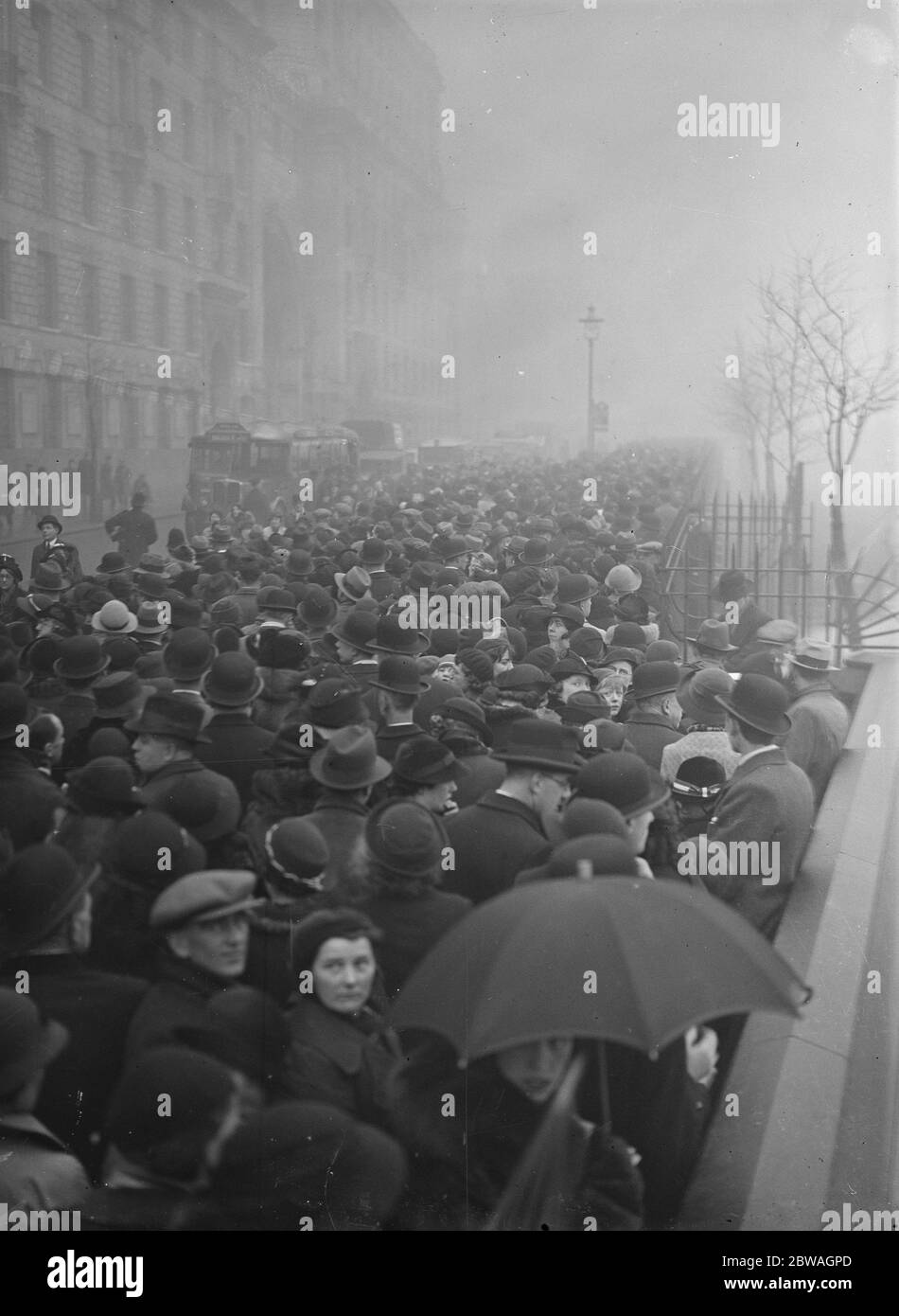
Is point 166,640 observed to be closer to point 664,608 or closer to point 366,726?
point 366,726

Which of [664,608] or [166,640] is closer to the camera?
[166,640]

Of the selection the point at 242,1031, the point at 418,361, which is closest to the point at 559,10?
the point at 418,361

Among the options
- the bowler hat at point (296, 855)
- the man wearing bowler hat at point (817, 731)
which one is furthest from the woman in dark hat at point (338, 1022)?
the man wearing bowler hat at point (817, 731)

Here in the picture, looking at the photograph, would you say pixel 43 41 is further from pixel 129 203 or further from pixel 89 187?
pixel 129 203

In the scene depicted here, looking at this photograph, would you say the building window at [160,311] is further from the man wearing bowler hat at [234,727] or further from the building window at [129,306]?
the man wearing bowler hat at [234,727]

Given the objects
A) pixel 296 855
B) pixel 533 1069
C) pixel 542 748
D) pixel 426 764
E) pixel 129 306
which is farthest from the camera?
pixel 129 306

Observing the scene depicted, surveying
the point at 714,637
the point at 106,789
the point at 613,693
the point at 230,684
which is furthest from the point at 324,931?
the point at 714,637

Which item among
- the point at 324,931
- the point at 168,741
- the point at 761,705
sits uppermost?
the point at 761,705
